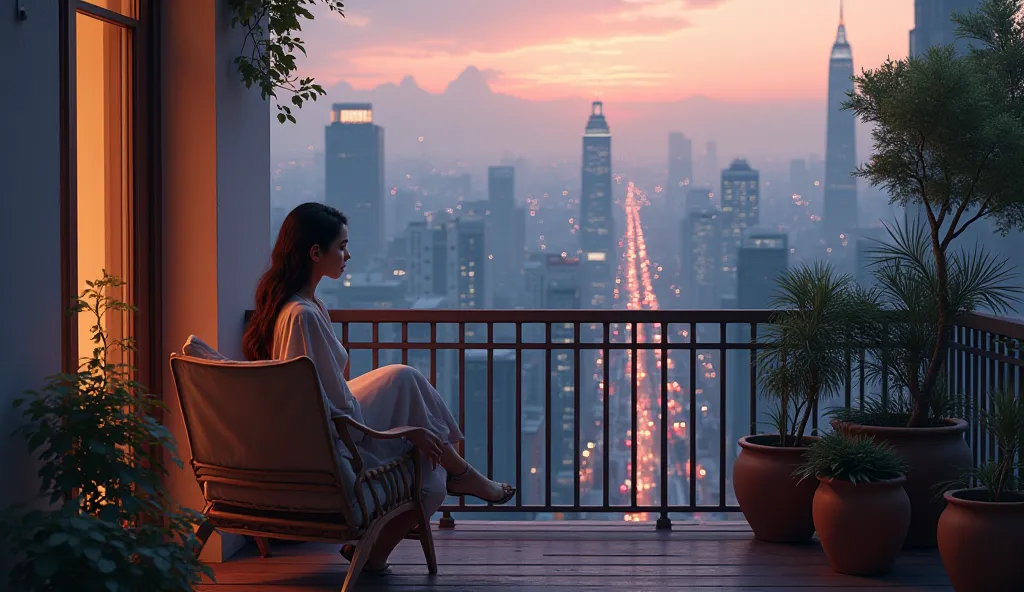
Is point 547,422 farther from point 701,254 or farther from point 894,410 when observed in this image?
point 701,254

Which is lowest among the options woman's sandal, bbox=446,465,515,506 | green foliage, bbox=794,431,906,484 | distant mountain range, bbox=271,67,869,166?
woman's sandal, bbox=446,465,515,506

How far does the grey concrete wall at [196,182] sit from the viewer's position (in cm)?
370

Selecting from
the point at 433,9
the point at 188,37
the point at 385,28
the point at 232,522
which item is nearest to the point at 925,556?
the point at 232,522

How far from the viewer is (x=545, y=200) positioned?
9.53 m

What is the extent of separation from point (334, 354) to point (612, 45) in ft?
39.6

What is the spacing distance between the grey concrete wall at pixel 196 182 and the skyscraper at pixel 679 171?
775 cm

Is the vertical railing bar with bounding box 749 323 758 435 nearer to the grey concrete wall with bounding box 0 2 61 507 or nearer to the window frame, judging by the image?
the window frame

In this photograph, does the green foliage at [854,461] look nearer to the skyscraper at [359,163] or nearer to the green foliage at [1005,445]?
the green foliage at [1005,445]

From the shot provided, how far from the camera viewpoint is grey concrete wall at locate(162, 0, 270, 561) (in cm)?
370

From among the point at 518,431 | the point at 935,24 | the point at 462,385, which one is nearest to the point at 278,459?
the point at 462,385

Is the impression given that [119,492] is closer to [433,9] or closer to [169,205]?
[169,205]

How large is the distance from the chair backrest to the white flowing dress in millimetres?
128

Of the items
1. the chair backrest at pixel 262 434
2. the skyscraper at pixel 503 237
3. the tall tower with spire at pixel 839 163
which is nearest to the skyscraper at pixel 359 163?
the skyscraper at pixel 503 237

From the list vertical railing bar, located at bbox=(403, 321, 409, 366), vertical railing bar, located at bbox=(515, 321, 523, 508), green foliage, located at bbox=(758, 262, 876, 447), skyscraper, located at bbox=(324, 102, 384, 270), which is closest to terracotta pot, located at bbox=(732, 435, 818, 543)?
green foliage, located at bbox=(758, 262, 876, 447)
